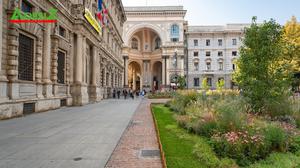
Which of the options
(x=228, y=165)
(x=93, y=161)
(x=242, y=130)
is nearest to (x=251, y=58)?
(x=242, y=130)

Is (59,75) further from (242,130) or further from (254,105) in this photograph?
(242,130)

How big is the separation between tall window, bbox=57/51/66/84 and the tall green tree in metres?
14.3

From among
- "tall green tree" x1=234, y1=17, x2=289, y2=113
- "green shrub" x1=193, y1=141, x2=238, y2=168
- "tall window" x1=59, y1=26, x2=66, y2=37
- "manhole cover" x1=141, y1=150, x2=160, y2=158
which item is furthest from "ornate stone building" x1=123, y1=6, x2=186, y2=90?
"green shrub" x1=193, y1=141, x2=238, y2=168

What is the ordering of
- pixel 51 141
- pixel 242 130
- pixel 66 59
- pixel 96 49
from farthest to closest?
pixel 96 49 < pixel 66 59 < pixel 51 141 < pixel 242 130

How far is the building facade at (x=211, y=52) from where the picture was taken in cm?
7181

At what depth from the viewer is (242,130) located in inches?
266

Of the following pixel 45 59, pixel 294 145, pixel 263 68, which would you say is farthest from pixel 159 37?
pixel 294 145

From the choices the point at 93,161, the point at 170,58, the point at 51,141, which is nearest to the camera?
the point at 93,161

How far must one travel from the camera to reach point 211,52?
7269cm

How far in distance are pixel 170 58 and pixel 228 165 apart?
62.3 m

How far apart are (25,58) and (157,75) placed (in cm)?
6352

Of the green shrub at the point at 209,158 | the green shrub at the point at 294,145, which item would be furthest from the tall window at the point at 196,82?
the green shrub at the point at 209,158

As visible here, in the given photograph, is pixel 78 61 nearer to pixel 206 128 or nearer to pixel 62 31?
pixel 62 31

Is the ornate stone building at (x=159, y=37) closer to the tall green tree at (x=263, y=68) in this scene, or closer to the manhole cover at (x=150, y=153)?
the tall green tree at (x=263, y=68)
